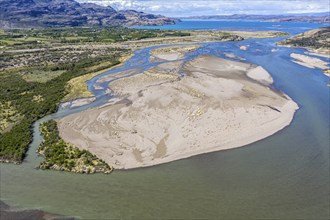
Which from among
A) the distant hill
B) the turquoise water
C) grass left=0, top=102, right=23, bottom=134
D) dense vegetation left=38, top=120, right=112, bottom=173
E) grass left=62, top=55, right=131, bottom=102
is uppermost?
the distant hill

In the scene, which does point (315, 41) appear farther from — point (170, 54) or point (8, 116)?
point (8, 116)

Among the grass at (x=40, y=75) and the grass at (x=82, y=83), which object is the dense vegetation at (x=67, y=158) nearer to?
the grass at (x=82, y=83)

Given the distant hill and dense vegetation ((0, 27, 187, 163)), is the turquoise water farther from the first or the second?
the distant hill

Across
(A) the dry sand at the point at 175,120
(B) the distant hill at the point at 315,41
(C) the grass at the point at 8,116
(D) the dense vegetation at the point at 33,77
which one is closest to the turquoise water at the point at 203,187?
(A) the dry sand at the point at 175,120

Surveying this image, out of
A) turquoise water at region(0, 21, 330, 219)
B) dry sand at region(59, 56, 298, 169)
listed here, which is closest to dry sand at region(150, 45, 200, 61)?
dry sand at region(59, 56, 298, 169)

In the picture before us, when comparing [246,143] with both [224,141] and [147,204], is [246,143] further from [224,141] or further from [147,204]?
[147,204]
